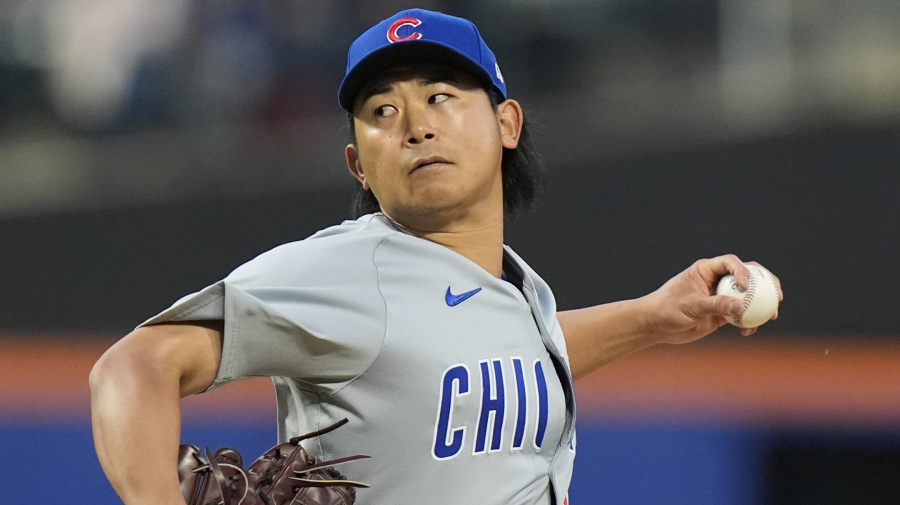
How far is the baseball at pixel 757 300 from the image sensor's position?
2.08 metres

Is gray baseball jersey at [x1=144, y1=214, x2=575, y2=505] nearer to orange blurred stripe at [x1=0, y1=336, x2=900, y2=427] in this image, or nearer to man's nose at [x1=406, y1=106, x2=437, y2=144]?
man's nose at [x1=406, y1=106, x2=437, y2=144]

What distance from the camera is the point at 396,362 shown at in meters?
1.60

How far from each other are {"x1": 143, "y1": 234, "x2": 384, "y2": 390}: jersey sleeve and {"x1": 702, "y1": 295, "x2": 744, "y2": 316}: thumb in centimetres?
78

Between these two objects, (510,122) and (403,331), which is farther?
(510,122)

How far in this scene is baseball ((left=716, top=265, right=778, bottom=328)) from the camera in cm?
208

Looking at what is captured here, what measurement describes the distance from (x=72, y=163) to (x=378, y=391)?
452 centimetres

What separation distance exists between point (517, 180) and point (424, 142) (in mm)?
465

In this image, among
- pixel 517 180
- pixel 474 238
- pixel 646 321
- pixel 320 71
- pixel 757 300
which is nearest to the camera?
pixel 474 238

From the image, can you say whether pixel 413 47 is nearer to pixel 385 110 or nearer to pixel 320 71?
pixel 385 110

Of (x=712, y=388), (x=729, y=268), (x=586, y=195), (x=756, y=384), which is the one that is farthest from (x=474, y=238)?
(x=586, y=195)

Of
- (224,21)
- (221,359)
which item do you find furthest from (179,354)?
(224,21)

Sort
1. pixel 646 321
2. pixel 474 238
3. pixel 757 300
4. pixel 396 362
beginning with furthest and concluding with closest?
pixel 646 321 → pixel 757 300 → pixel 474 238 → pixel 396 362

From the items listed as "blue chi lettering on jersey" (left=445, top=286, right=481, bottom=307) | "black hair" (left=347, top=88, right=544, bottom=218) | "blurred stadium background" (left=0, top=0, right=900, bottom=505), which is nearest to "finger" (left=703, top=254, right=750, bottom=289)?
"black hair" (left=347, top=88, right=544, bottom=218)

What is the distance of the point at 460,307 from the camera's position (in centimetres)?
174
